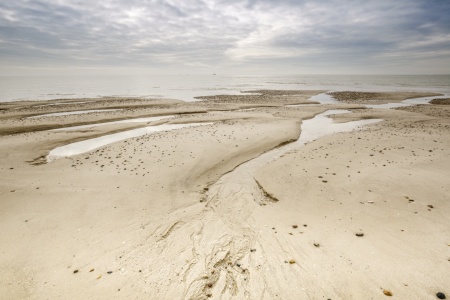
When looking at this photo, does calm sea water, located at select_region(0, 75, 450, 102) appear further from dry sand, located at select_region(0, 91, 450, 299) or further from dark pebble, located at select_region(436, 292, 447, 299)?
dark pebble, located at select_region(436, 292, 447, 299)

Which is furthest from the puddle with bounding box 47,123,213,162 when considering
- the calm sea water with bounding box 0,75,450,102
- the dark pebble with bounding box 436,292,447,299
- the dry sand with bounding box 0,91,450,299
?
the calm sea water with bounding box 0,75,450,102

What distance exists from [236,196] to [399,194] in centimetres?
578

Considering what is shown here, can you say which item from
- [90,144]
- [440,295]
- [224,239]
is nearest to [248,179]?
[224,239]

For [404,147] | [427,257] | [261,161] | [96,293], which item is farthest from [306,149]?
[96,293]

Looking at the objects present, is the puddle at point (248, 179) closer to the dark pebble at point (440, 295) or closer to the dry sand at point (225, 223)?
the dry sand at point (225, 223)

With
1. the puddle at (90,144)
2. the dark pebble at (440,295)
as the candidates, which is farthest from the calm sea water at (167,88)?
the dark pebble at (440,295)

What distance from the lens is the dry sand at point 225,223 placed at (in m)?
5.05

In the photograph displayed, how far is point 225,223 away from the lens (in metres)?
7.34

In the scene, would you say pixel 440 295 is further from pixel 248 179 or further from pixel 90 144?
pixel 90 144

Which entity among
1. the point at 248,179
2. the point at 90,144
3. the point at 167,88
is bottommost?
the point at 248,179

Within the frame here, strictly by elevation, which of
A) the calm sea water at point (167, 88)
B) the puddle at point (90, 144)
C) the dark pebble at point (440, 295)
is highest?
the calm sea water at point (167, 88)

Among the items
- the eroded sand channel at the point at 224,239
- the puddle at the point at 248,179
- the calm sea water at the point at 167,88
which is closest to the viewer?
the eroded sand channel at the point at 224,239

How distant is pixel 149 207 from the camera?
8.23 m

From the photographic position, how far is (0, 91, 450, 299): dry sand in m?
5.05
